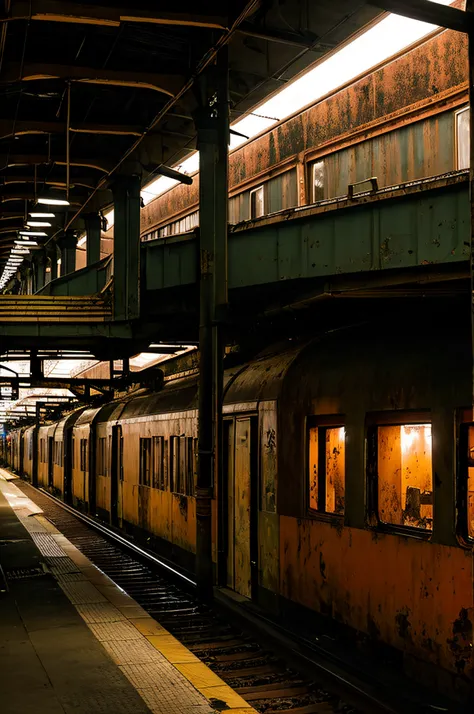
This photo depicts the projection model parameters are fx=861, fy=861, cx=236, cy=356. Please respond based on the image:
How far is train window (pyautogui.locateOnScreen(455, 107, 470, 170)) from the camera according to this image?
44.2 feet

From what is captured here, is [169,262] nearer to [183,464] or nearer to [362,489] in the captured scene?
[183,464]

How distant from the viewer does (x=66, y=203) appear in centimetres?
1442

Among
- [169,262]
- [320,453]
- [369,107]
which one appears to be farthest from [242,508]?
[369,107]

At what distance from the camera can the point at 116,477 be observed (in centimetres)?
2200

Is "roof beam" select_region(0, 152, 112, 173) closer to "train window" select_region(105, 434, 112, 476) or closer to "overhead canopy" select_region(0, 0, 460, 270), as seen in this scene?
"overhead canopy" select_region(0, 0, 460, 270)

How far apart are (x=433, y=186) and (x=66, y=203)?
7.26 m

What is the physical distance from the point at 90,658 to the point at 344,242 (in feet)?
18.7

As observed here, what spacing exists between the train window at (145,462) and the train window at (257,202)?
587cm

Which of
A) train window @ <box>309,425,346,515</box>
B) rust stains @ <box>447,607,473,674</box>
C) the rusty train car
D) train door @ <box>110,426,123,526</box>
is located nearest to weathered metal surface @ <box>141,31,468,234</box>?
the rusty train car

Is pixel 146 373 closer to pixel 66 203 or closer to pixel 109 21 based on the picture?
pixel 66 203

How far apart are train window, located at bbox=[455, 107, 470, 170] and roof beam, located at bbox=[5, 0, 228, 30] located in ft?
14.4

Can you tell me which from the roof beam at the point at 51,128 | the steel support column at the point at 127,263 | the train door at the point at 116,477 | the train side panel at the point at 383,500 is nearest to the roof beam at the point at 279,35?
the roof beam at the point at 51,128

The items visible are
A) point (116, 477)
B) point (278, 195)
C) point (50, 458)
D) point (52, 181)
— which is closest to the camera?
point (52, 181)

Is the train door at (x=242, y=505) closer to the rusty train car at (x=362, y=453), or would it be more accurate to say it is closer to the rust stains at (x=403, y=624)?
the rusty train car at (x=362, y=453)
